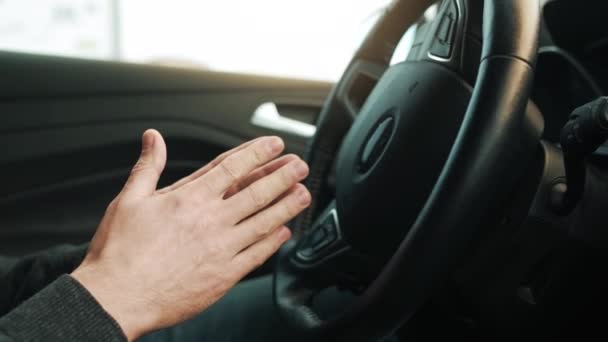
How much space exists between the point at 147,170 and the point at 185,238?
0.09m

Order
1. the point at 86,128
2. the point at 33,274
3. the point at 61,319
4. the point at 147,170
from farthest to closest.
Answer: the point at 86,128 < the point at 33,274 < the point at 147,170 < the point at 61,319

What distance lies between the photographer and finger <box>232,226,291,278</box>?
0.54 m

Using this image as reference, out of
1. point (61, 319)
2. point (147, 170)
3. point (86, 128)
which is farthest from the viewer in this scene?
point (86, 128)

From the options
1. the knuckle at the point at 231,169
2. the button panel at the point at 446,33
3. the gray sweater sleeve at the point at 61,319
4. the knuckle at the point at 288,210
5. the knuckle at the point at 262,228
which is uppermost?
the button panel at the point at 446,33

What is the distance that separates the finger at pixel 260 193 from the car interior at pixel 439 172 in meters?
0.12

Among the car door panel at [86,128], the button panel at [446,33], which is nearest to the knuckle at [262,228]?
the button panel at [446,33]

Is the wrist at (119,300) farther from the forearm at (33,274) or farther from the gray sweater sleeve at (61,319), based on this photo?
the forearm at (33,274)

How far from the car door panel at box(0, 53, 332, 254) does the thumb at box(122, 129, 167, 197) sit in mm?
607

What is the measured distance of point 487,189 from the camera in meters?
0.47

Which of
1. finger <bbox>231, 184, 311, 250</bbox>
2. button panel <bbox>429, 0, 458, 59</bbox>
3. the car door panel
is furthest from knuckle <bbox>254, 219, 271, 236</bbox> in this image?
the car door panel

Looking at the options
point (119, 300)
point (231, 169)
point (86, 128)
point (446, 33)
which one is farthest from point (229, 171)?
point (86, 128)

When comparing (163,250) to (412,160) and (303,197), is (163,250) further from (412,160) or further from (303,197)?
(412,160)

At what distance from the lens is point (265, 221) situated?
54 cm

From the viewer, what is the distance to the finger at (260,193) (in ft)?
1.76
